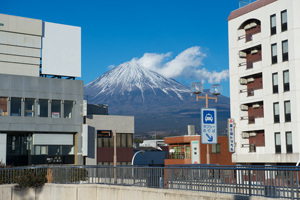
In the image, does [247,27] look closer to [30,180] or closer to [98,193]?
[30,180]

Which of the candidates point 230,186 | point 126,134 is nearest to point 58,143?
point 126,134

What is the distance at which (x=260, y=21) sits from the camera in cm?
5091

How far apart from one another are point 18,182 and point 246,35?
36261 millimetres

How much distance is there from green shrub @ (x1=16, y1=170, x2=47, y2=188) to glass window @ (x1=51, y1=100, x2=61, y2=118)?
3244 centimetres

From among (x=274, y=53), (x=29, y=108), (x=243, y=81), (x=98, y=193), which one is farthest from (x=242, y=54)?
(x=98, y=193)

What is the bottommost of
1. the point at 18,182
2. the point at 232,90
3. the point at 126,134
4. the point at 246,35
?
the point at 18,182

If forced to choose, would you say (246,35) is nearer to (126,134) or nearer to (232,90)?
(232,90)

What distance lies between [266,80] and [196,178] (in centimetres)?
3333

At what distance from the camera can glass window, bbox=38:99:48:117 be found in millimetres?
56781

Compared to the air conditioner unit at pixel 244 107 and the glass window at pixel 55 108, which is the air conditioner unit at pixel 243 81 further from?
the glass window at pixel 55 108

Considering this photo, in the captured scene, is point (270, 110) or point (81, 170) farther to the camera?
point (270, 110)

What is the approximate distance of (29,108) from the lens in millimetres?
56000

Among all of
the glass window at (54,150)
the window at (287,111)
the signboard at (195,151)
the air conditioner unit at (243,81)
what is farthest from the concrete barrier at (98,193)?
the signboard at (195,151)

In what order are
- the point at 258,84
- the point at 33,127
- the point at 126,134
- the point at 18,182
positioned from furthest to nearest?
1. the point at 126,134
2. the point at 33,127
3. the point at 258,84
4. the point at 18,182
